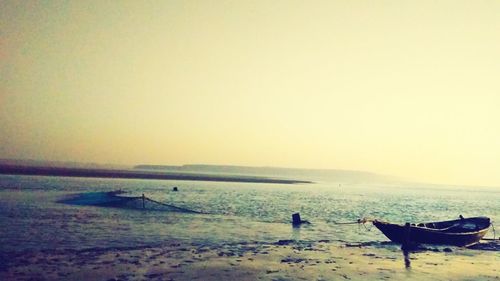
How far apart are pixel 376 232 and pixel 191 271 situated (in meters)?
23.1

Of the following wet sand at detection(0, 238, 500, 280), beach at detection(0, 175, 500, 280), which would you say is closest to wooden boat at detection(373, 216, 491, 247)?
beach at detection(0, 175, 500, 280)

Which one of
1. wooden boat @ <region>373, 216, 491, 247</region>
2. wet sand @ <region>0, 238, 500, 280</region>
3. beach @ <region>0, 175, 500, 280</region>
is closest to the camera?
wet sand @ <region>0, 238, 500, 280</region>

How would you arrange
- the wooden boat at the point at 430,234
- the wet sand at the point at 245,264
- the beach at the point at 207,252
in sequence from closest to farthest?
the wet sand at the point at 245,264 → the beach at the point at 207,252 → the wooden boat at the point at 430,234

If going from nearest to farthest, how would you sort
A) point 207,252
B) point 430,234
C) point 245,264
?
point 245,264 < point 207,252 < point 430,234

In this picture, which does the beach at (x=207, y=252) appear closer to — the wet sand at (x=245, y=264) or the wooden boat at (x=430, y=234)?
the wet sand at (x=245, y=264)

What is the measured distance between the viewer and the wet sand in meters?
17.3

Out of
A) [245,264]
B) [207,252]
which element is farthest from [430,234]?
[207,252]

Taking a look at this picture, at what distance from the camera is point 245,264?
20062 millimetres

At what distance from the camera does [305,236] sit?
102 feet

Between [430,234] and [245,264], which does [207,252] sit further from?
[430,234]

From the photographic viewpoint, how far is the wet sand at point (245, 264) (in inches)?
682

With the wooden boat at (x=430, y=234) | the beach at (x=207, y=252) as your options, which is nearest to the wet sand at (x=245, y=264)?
the beach at (x=207, y=252)

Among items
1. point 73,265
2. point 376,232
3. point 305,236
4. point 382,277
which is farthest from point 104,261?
point 376,232

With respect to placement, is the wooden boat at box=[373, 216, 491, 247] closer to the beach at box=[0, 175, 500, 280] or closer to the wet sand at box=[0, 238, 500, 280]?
the beach at box=[0, 175, 500, 280]
